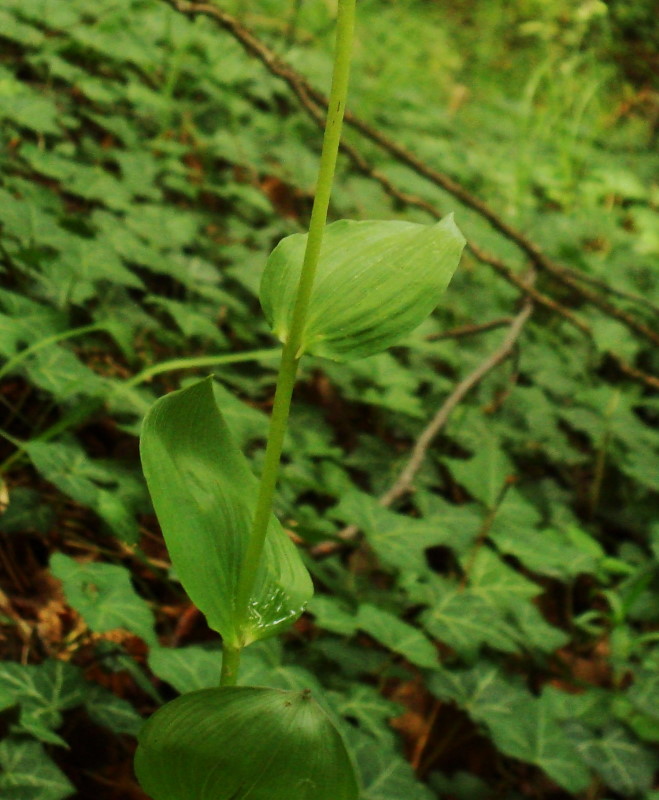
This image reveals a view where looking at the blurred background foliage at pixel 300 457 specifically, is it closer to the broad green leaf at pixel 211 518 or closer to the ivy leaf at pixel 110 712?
the ivy leaf at pixel 110 712

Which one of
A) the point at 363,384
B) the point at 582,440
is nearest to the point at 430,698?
the point at 363,384

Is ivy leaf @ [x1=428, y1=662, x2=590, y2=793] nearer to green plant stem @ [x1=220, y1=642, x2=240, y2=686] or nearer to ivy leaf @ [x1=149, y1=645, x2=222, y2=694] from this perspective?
ivy leaf @ [x1=149, y1=645, x2=222, y2=694]

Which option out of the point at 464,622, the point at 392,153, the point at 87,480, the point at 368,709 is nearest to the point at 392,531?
the point at 464,622

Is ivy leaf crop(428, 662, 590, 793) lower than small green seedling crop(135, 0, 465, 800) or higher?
lower

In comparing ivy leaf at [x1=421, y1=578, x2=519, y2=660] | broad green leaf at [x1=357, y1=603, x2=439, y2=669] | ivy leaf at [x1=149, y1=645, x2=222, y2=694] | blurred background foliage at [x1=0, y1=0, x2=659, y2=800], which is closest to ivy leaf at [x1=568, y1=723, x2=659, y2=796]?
blurred background foliage at [x1=0, y1=0, x2=659, y2=800]

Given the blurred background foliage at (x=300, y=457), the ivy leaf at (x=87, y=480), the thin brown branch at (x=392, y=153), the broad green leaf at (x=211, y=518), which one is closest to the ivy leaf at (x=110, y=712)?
the blurred background foliage at (x=300, y=457)

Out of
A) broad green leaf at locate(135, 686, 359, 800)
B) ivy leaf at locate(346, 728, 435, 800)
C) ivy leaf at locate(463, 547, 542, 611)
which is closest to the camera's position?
broad green leaf at locate(135, 686, 359, 800)
